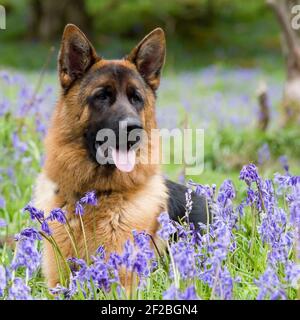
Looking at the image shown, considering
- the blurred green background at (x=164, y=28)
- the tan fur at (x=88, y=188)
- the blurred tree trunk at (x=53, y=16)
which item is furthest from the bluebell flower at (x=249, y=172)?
the blurred tree trunk at (x=53, y=16)

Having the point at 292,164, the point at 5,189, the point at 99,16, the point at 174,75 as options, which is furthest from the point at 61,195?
the point at 99,16

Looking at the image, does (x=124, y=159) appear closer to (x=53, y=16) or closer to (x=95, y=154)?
(x=95, y=154)

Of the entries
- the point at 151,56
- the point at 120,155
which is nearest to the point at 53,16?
the point at 151,56

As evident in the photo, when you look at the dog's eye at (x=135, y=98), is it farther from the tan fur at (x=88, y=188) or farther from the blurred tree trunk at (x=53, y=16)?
the blurred tree trunk at (x=53, y=16)

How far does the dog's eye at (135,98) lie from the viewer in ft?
16.1

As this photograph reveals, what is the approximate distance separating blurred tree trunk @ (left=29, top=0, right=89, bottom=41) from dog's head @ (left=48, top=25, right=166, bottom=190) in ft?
68.1

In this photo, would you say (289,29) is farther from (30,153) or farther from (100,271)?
(100,271)

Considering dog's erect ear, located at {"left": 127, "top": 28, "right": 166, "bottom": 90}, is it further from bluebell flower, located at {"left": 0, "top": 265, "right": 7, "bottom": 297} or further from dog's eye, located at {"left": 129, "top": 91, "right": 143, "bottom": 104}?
bluebell flower, located at {"left": 0, "top": 265, "right": 7, "bottom": 297}

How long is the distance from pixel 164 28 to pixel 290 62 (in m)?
18.1

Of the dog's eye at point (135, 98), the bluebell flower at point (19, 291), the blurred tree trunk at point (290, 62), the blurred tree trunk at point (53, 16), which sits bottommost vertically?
the bluebell flower at point (19, 291)

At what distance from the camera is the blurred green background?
25500 millimetres

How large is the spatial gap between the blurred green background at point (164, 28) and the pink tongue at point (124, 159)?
18.6 meters

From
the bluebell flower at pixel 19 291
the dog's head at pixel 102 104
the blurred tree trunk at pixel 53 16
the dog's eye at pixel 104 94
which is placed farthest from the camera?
the blurred tree trunk at pixel 53 16

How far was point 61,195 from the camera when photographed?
188 inches
